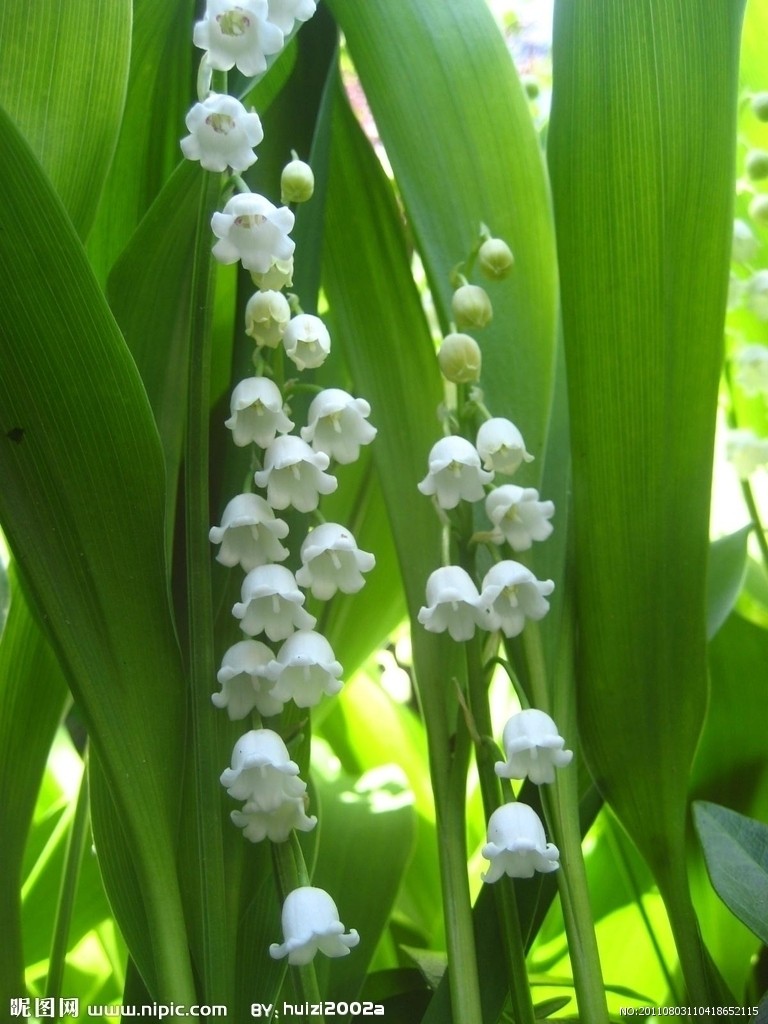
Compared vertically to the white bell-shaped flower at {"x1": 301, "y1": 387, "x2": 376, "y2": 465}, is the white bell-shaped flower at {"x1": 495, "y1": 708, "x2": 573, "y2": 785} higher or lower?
lower

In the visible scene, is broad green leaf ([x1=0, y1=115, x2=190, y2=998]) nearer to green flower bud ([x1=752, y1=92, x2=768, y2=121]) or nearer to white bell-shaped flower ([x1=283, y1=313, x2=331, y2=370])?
white bell-shaped flower ([x1=283, y1=313, x2=331, y2=370])

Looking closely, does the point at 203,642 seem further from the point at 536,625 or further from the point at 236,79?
the point at 236,79

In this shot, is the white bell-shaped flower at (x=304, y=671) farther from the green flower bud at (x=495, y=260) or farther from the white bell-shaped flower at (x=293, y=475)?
the green flower bud at (x=495, y=260)

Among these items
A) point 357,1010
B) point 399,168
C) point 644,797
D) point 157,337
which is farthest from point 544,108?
point 357,1010

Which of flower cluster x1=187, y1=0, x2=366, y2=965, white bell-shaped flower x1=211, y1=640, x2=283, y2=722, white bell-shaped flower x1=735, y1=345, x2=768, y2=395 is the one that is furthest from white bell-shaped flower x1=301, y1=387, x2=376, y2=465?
white bell-shaped flower x1=735, y1=345, x2=768, y2=395

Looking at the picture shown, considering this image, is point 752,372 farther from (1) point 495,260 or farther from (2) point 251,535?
(2) point 251,535

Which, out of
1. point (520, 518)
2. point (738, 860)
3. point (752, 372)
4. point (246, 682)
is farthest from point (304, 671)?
point (752, 372)

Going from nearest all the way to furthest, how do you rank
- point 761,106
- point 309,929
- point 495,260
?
1. point 309,929
2. point 495,260
3. point 761,106
